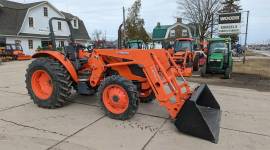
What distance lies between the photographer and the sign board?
18141mm

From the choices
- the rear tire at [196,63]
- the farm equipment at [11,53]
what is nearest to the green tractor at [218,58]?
the rear tire at [196,63]

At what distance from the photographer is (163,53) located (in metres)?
5.35

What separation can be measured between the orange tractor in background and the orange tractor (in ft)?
25.9

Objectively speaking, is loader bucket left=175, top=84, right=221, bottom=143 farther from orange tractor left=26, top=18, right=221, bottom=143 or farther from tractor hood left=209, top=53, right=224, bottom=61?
tractor hood left=209, top=53, right=224, bottom=61

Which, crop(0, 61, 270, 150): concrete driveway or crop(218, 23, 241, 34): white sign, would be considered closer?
crop(0, 61, 270, 150): concrete driveway

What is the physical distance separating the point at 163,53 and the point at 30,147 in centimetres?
309

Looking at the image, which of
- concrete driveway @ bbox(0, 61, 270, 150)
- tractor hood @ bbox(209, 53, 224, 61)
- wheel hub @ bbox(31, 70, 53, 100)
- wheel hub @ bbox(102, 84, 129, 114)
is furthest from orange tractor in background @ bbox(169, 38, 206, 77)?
wheel hub @ bbox(102, 84, 129, 114)

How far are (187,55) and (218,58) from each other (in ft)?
7.30

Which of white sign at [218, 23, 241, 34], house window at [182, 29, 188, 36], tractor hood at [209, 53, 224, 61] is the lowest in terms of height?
tractor hood at [209, 53, 224, 61]

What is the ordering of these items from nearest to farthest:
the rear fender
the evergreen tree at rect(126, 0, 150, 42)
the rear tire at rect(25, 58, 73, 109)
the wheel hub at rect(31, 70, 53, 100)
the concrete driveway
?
the concrete driveway → the rear tire at rect(25, 58, 73, 109) → the rear fender → the wheel hub at rect(31, 70, 53, 100) → the evergreen tree at rect(126, 0, 150, 42)

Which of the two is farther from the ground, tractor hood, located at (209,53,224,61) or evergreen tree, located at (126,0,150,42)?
evergreen tree, located at (126,0,150,42)

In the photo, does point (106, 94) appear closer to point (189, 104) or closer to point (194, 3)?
point (189, 104)

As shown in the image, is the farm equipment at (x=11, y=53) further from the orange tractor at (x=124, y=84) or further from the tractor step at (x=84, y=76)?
the tractor step at (x=84, y=76)

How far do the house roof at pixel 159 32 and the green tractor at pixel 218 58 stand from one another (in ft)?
128
